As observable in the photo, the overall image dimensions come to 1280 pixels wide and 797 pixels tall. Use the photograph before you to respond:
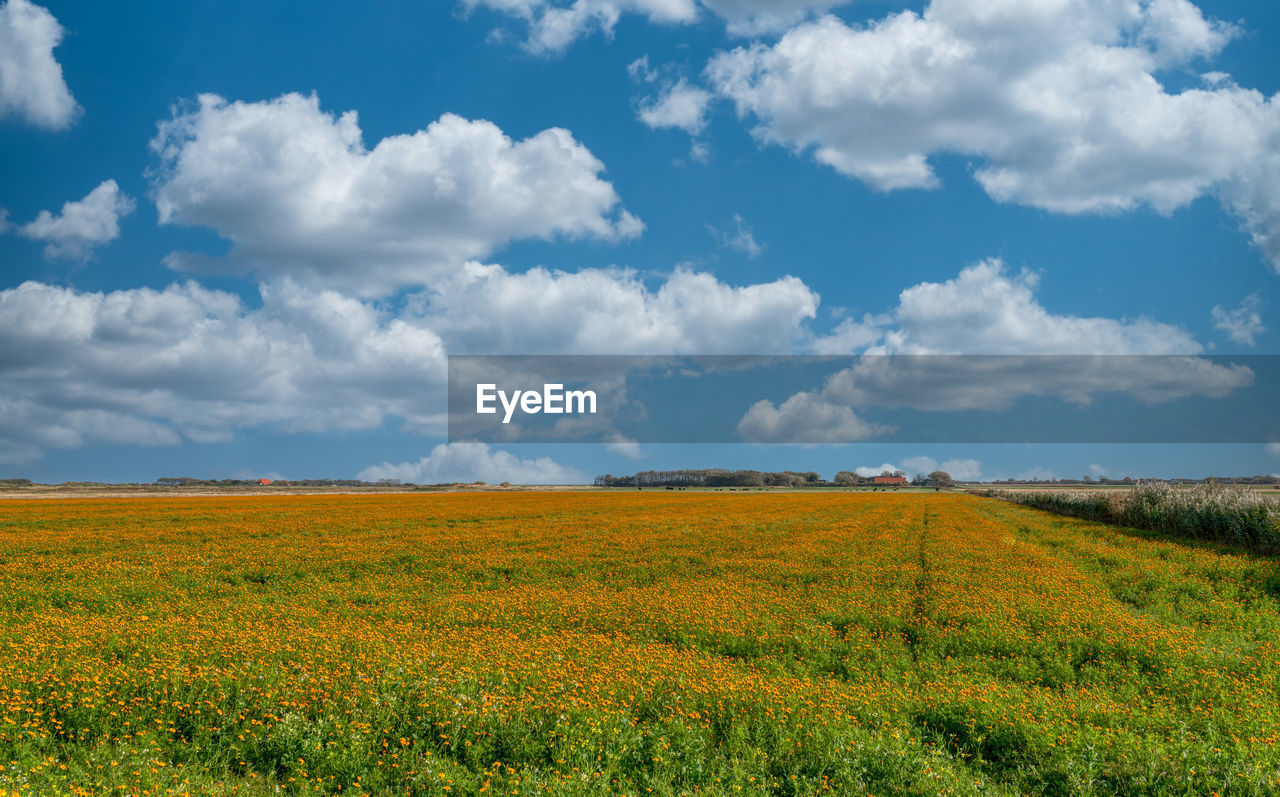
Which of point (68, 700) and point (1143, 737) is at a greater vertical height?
point (68, 700)

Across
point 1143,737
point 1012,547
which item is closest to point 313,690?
point 1143,737

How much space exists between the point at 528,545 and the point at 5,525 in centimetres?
3024

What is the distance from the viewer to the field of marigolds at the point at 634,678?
27.1ft

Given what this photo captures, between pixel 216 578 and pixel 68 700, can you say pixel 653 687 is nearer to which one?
pixel 68 700

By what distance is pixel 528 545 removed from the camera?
30.2 meters

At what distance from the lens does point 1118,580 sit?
22.5m

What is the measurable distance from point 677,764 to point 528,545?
22562mm

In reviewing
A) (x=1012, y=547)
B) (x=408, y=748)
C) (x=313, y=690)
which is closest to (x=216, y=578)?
(x=313, y=690)

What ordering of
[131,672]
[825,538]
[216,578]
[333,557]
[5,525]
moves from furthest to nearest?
[5,525] → [825,538] → [333,557] → [216,578] → [131,672]

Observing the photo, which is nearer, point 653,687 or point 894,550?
point 653,687

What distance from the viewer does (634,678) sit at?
1087 centimetres

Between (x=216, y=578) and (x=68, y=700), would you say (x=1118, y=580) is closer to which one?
(x=68, y=700)

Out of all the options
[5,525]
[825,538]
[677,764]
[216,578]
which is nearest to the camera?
[677,764]

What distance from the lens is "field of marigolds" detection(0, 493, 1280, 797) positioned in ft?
27.1
